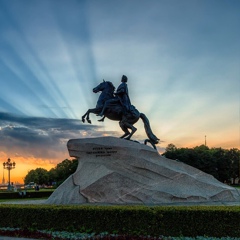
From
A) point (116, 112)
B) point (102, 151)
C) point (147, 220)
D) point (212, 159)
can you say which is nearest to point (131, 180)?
point (102, 151)

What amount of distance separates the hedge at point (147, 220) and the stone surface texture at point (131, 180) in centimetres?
439

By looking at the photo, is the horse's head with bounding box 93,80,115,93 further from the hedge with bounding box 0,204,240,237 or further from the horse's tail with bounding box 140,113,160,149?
the hedge with bounding box 0,204,240,237

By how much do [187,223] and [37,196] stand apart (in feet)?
76.2

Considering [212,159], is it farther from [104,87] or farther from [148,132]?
[104,87]

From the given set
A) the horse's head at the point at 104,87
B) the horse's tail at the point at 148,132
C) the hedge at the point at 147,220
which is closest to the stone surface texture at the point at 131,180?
the horse's tail at the point at 148,132

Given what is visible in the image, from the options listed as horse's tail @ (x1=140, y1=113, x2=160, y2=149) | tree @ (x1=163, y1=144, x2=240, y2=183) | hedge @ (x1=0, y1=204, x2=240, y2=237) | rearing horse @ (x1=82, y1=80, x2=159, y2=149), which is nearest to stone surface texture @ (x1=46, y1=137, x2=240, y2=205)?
rearing horse @ (x1=82, y1=80, x2=159, y2=149)

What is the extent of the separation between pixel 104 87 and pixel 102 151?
11.6 feet

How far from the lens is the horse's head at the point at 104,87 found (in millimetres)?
16891

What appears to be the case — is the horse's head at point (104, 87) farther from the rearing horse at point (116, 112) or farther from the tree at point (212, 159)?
the tree at point (212, 159)

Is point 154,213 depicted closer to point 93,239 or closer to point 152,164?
point 93,239

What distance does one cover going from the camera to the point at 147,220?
8656 mm

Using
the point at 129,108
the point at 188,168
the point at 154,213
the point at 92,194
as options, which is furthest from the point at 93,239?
the point at 129,108

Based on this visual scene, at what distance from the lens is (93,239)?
8.19 meters

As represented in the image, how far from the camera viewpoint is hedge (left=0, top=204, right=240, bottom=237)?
8.45m
